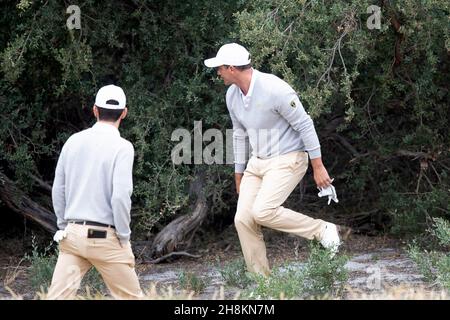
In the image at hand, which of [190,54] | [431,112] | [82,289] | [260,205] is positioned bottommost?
[82,289]

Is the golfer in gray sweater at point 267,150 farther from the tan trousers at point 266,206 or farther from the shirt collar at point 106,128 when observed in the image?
the shirt collar at point 106,128

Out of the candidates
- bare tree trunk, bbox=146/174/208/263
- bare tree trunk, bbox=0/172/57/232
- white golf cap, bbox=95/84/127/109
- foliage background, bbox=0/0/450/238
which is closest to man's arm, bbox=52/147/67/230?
white golf cap, bbox=95/84/127/109

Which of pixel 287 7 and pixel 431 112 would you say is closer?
pixel 287 7

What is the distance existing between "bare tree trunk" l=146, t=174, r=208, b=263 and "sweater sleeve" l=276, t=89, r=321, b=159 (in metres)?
3.52

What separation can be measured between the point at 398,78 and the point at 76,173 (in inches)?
210

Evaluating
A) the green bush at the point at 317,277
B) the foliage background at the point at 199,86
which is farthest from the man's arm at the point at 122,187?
the foliage background at the point at 199,86

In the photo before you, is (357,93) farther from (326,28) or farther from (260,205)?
(260,205)

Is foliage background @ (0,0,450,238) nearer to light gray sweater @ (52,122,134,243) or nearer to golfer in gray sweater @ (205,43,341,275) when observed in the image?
golfer in gray sweater @ (205,43,341,275)

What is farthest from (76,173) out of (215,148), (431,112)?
(431,112)

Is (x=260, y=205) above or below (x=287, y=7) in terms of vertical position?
below

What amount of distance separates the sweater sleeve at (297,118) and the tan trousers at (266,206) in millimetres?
181

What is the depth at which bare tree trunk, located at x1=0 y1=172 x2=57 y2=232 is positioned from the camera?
1043 cm

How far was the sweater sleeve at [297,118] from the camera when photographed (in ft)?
23.8

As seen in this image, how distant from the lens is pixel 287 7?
29.1 ft
